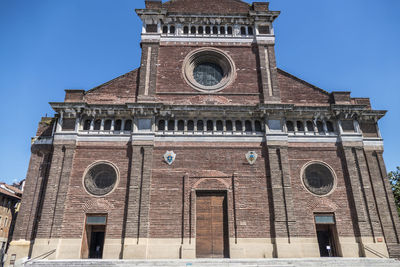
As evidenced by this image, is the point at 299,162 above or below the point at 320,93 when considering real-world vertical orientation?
below

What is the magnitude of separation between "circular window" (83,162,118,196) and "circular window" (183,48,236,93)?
8.56 metres

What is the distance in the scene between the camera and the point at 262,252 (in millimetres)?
17047

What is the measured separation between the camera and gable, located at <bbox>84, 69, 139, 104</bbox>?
824 inches

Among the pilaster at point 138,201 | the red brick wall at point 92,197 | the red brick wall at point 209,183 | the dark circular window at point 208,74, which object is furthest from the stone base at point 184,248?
the dark circular window at point 208,74

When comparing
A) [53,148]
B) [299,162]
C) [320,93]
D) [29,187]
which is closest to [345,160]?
[299,162]

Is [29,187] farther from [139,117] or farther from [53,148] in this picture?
[139,117]

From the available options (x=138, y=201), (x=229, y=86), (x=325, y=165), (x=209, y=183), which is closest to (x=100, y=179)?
(x=138, y=201)

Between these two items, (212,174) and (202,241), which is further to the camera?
(212,174)

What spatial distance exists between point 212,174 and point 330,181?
795 centimetres

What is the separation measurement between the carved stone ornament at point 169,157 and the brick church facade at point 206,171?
2.8 inches

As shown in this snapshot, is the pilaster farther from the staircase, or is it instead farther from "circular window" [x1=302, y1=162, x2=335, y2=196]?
"circular window" [x1=302, y1=162, x2=335, y2=196]

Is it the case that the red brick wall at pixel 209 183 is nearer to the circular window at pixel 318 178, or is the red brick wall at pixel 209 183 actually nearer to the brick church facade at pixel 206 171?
the brick church facade at pixel 206 171

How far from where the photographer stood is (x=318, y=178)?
19.4 meters

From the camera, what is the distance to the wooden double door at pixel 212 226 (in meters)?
17.5
